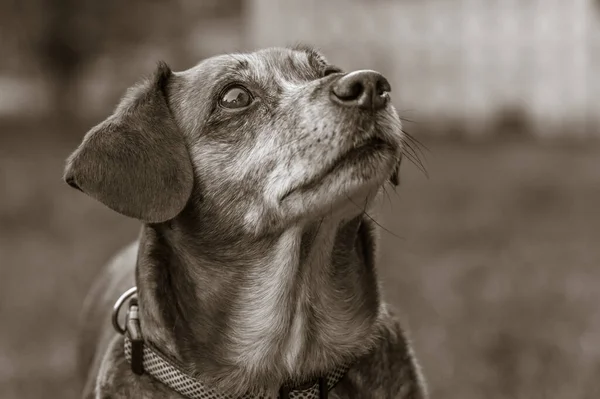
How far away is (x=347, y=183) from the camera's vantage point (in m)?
3.27

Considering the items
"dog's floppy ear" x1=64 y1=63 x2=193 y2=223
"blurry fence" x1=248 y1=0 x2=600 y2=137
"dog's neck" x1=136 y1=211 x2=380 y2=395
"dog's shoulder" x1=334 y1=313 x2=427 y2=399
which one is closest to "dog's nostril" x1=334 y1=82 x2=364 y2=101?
"dog's neck" x1=136 y1=211 x2=380 y2=395

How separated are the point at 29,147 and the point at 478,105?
11.3 meters

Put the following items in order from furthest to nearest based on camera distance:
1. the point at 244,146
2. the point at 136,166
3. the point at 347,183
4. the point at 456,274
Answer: the point at 456,274, the point at 244,146, the point at 136,166, the point at 347,183

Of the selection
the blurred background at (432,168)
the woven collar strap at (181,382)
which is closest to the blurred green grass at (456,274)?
the blurred background at (432,168)

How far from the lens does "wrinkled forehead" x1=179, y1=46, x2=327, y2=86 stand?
3.77 m

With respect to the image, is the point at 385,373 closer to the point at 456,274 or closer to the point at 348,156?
the point at 348,156

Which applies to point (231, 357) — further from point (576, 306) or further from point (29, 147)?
point (29, 147)

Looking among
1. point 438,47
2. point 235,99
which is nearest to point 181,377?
point 235,99

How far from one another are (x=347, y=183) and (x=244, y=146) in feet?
1.62

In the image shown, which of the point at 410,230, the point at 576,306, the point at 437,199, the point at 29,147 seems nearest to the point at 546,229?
the point at 410,230

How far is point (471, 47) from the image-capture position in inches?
981

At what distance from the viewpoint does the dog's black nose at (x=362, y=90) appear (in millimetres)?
3244

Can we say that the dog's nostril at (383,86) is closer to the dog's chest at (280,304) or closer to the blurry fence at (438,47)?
the dog's chest at (280,304)

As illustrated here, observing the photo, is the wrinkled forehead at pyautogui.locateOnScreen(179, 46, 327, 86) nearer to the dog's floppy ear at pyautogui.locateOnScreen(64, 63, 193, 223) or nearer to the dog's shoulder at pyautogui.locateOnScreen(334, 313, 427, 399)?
the dog's floppy ear at pyautogui.locateOnScreen(64, 63, 193, 223)
